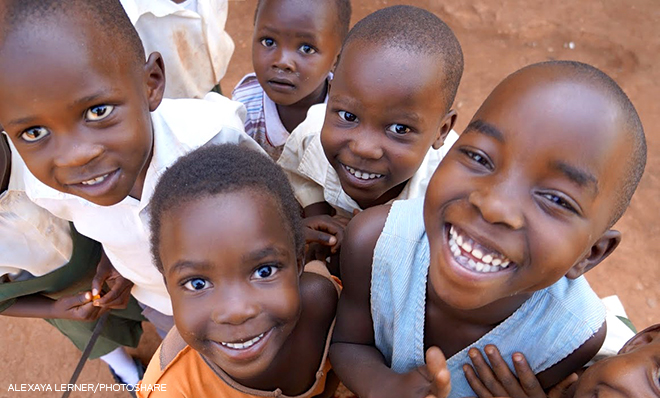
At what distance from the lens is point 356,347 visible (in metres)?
1.25

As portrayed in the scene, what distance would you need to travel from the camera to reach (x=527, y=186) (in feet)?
2.67

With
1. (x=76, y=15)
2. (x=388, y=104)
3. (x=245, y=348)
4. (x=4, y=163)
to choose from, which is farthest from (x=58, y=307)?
(x=388, y=104)

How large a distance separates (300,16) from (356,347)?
1.10 meters

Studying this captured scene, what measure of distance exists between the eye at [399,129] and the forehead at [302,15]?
1.96 ft

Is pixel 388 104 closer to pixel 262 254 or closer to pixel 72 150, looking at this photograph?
pixel 262 254

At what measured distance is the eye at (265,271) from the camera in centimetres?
108

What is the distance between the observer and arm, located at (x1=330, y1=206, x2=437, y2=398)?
112 centimetres

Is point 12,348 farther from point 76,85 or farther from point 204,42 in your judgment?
point 76,85

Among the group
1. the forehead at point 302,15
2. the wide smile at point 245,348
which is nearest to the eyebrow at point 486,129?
the wide smile at point 245,348

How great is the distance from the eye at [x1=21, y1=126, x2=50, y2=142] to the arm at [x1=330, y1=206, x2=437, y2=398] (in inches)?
27.2

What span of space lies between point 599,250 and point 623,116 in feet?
0.91

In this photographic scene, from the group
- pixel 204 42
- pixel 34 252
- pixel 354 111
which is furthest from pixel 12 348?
pixel 354 111

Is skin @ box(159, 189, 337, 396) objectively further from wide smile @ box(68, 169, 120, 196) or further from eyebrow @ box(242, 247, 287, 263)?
wide smile @ box(68, 169, 120, 196)

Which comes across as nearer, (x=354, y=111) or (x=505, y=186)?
(x=505, y=186)
